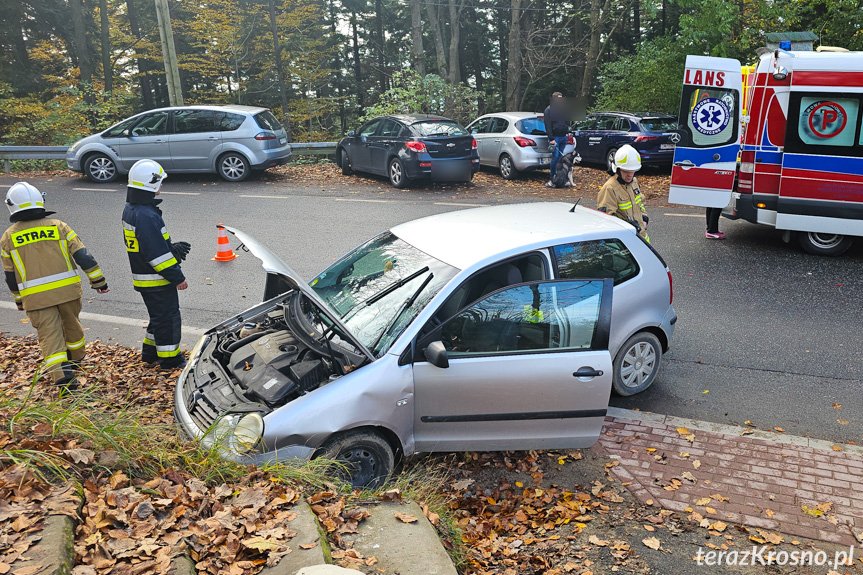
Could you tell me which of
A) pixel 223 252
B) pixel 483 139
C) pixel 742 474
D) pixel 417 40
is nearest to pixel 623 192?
pixel 742 474

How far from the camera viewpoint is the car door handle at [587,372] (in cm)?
461

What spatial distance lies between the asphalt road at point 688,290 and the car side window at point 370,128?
6.23ft

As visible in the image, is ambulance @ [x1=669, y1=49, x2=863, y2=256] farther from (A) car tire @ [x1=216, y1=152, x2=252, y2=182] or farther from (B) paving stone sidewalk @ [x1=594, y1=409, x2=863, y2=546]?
(A) car tire @ [x1=216, y1=152, x2=252, y2=182]

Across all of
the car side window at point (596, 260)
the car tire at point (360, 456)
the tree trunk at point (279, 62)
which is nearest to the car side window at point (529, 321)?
the car side window at point (596, 260)

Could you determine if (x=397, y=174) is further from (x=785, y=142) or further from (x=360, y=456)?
(x=360, y=456)

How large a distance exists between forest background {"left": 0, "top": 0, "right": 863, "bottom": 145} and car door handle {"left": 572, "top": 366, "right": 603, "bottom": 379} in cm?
1719

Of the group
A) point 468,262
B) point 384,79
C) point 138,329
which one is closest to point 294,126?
point 384,79

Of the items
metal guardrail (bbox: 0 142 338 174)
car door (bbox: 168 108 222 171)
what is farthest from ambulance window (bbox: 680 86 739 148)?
metal guardrail (bbox: 0 142 338 174)

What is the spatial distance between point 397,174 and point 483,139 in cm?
316

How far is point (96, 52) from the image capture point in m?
33.7

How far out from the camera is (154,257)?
19.7ft

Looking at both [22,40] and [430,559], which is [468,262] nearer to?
[430,559]

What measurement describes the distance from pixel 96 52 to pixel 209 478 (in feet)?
118

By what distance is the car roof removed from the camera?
Answer: 196 inches
